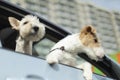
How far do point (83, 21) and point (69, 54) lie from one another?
11531 cm

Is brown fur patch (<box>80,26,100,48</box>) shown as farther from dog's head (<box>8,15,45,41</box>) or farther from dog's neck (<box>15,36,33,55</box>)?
dog's neck (<box>15,36,33,55</box>)

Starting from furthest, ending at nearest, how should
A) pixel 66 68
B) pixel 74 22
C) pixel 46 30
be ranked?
pixel 74 22 < pixel 46 30 < pixel 66 68

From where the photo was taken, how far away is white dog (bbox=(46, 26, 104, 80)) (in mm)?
2744

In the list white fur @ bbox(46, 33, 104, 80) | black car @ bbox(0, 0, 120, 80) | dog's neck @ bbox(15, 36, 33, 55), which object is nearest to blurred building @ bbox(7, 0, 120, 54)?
black car @ bbox(0, 0, 120, 80)

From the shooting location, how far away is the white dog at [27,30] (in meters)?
2.83

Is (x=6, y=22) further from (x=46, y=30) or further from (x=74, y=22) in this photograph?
(x=74, y=22)

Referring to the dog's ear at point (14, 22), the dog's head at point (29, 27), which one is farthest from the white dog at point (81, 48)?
the dog's ear at point (14, 22)

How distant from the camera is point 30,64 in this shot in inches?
94.4

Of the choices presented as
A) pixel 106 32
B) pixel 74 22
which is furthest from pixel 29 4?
pixel 106 32

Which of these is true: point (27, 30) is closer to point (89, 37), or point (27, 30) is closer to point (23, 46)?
point (23, 46)

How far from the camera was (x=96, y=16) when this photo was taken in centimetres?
11556

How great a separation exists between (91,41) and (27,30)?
433 millimetres

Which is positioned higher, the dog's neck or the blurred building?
the blurred building

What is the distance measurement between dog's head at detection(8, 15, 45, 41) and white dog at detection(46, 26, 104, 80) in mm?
147
